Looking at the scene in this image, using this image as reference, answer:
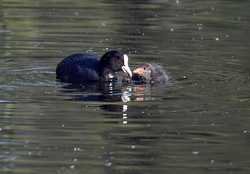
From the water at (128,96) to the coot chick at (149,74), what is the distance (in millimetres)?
263

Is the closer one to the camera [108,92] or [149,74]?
[108,92]

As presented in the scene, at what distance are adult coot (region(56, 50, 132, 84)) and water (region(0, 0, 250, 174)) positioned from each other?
0.30 meters

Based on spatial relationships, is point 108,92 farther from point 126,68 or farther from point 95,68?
point 95,68

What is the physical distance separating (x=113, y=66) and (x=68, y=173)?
21.4 feet

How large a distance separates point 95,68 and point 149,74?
1.06 metres

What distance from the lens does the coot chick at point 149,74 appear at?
16.8 meters

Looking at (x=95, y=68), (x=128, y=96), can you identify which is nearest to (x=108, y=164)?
(x=128, y=96)

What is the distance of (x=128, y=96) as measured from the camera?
51.3ft

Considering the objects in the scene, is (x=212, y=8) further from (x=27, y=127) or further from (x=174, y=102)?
(x=27, y=127)

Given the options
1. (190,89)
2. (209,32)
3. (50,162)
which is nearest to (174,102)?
(190,89)

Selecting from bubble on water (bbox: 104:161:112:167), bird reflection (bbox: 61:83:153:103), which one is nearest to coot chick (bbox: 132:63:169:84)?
bird reflection (bbox: 61:83:153:103)

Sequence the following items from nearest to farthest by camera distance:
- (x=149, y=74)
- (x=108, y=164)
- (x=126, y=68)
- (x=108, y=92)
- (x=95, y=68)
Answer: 1. (x=108, y=164)
2. (x=108, y=92)
3. (x=149, y=74)
4. (x=126, y=68)
5. (x=95, y=68)

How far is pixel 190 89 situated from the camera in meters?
15.9

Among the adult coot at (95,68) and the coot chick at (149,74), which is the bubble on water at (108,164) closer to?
the coot chick at (149,74)
